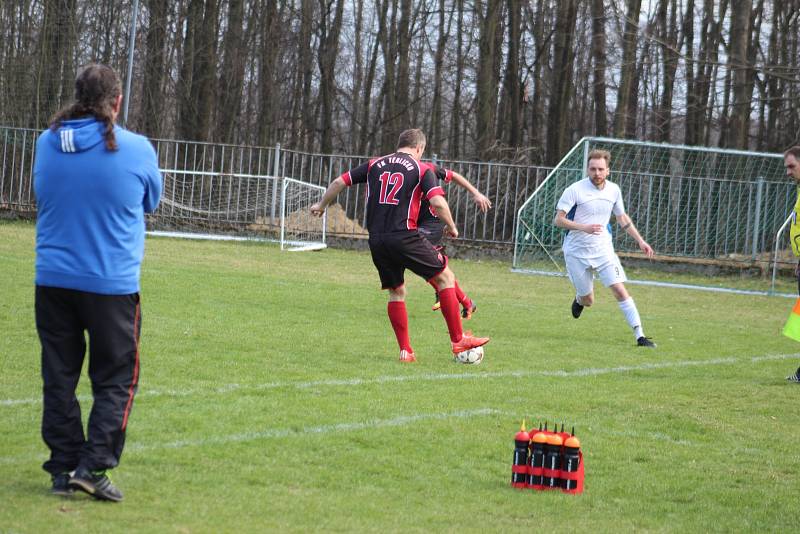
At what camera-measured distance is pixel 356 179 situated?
9.39 meters

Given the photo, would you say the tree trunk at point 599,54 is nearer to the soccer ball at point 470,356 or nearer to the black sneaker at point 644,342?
the black sneaker at point 644,342

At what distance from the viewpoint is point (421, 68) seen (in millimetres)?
42156

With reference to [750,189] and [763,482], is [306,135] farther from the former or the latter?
[763,482]

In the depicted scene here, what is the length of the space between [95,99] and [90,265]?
690 millimetres

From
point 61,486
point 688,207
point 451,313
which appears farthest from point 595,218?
point 688,207

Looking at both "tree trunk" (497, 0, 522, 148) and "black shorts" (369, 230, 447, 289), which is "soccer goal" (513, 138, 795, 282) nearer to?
"tree trunk" (497, 0, 522, 148)

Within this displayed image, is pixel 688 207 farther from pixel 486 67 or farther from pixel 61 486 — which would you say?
pixel 61 486

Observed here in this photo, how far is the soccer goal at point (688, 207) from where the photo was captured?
23.4m

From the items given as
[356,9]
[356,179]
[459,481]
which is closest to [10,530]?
[459,481]

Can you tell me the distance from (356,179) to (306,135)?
112 feet

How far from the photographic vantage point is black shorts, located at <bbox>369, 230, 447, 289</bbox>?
9.13m

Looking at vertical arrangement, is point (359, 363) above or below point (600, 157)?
below

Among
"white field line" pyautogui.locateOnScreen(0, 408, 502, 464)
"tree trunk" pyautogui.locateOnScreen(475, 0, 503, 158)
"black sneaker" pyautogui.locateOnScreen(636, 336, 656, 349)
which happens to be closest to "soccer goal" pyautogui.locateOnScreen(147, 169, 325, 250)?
"tree trunk" pyautogui.locateOnScreen(475, 0, 503, 158)

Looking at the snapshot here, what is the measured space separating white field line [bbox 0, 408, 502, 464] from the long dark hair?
167 cm
